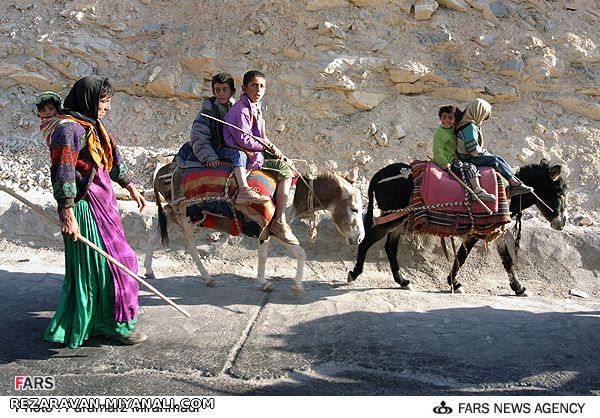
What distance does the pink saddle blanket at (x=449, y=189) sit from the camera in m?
5.03

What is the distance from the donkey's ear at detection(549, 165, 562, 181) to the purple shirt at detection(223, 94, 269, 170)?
9.58 feet

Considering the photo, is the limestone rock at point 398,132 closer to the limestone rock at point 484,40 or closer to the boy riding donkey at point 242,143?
the limestone rock at point 484,40

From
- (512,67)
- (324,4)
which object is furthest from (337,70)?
(512,67)

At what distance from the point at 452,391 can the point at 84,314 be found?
2397 mm

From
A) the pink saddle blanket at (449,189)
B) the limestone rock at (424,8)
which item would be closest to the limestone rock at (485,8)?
the limestone rock at (424,8)

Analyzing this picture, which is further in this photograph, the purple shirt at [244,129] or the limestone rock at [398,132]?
the limestone rock at [398,132]

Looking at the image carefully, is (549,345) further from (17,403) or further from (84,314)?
(17,403)

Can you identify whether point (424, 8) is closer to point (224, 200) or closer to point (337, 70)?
point (337, 70)

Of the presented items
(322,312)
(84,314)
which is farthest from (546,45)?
(84,314)

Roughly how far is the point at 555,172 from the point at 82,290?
4475 mm

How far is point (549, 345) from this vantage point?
3826 millimetres

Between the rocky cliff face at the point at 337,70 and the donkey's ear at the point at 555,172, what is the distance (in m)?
2.20

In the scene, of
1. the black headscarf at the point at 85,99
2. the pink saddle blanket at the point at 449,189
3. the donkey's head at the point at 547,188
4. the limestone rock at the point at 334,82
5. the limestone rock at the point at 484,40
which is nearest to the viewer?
the black headscarf at the point at 85,99

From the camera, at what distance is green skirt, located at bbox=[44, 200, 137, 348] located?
3.50 m
